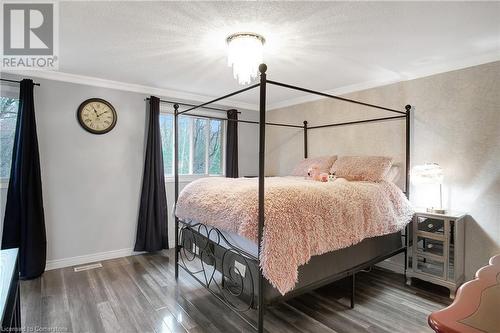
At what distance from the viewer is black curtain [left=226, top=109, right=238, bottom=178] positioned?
434 centimetres

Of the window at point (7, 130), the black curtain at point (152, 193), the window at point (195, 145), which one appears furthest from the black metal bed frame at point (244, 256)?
the window at point (7, 130)

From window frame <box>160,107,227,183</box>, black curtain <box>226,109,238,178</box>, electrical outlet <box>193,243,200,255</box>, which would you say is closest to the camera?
electrical outlet <box>193,243,200,255</box>

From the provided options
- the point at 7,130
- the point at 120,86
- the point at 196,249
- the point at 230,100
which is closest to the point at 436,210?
the point at 196,249

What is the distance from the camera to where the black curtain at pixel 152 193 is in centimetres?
355

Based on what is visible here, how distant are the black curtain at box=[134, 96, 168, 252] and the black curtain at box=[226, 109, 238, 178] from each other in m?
1.11

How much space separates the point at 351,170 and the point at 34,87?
3685mm

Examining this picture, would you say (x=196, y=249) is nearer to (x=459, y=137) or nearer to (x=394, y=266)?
(x=394, y=266)

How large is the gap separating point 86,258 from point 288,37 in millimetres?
3384

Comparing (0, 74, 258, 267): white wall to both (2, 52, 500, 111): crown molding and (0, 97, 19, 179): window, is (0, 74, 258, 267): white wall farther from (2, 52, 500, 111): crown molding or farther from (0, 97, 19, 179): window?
(0, 97, 19, 179): window

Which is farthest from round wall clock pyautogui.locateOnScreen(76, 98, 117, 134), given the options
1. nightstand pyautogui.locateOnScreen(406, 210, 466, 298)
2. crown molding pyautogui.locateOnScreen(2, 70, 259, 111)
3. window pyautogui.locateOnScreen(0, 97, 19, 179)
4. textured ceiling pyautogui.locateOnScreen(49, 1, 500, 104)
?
nightstand pyautogui.locateOnScreen(406, 210, 466, 298)

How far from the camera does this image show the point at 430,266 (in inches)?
106

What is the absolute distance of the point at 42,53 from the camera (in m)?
2.51

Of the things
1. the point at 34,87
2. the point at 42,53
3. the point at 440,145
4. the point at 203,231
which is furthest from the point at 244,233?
the point at 34,87

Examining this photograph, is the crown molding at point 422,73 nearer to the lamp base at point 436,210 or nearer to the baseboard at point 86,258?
the lamp base at point 436,210
